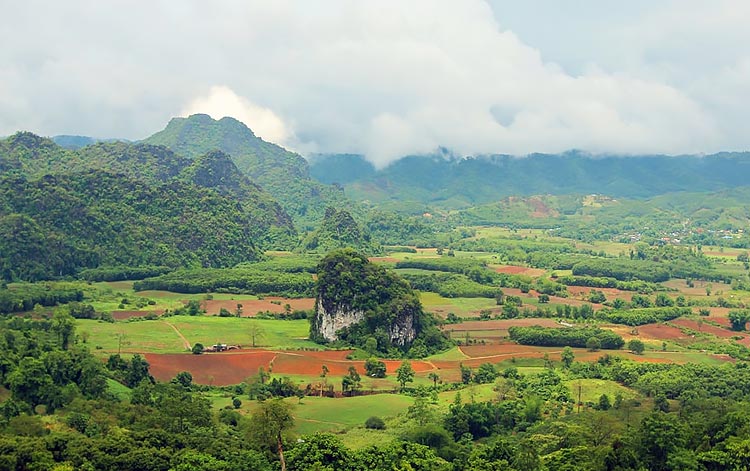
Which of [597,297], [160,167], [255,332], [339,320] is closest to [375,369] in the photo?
[339,320]

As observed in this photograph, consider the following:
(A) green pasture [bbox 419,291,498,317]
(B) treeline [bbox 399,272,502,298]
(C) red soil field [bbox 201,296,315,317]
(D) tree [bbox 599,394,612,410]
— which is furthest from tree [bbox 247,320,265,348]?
(B) treeline [bbox 399,272,502,298]

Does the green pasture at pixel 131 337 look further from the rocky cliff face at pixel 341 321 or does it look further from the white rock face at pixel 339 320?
the white rock face at pixel 339 320

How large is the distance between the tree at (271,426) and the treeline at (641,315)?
205 feet

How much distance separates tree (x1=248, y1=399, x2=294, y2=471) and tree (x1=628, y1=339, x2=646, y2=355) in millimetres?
47096

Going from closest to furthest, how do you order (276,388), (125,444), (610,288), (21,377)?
(125,444), (21,377), (276,388), (610,288)

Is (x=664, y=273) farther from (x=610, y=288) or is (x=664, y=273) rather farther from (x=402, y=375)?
(x=402, y=375)

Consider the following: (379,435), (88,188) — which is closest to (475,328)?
(379,435)

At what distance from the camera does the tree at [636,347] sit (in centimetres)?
8094

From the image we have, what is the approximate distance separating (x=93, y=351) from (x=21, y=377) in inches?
739

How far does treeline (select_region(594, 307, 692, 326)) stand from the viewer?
9725cm

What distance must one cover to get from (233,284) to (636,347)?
184 feet

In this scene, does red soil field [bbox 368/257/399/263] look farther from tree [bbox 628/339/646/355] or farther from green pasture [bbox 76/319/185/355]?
tree [bbox 628/339/646/355]

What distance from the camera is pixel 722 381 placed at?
65250 millimetres

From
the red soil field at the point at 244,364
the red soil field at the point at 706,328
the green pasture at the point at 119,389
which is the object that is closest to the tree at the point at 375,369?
the red soil field at the point at 244,364
